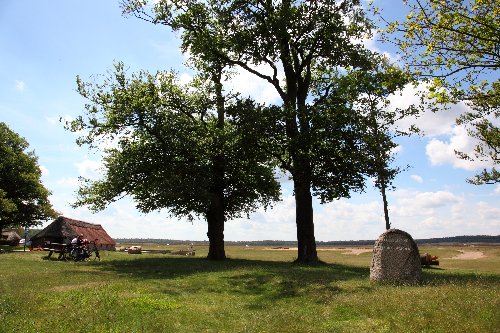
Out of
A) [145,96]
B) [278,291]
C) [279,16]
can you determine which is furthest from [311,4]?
[278,291]

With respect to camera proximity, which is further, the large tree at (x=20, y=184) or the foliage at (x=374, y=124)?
the large tree at (x=20, y=184)

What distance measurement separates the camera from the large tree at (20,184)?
58.3 m

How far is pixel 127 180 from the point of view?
35219 mm

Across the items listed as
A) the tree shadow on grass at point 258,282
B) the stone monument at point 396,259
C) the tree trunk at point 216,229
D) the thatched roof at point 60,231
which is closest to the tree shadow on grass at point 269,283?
the tree shadow on grass at point 258,282

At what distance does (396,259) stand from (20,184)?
55.6 m

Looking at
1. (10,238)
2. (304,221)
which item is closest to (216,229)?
(304,221)

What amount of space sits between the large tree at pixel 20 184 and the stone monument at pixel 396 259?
5189 cm

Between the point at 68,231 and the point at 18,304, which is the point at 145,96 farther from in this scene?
the point at 68,231

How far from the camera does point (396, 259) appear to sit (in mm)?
18797

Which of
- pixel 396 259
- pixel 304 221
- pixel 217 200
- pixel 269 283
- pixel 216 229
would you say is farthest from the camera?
pixel 216 229

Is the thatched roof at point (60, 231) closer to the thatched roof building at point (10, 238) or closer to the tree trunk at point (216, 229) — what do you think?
the tree trunk at point (216, 229)

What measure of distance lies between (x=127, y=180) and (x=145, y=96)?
23.4 feet

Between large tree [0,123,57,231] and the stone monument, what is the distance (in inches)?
2043

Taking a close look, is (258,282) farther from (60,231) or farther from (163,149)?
(60,231)
